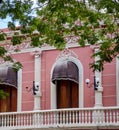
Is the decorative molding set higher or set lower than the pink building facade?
higher

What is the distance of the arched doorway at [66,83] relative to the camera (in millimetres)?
22578

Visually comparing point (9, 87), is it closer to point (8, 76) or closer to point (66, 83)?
point (8, 76)

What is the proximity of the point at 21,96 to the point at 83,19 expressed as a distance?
9.76 m

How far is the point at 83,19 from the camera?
15.1m

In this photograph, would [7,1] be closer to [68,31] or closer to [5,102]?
[68,31]

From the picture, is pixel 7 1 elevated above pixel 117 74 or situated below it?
above

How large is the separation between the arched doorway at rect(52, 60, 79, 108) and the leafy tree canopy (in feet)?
23.0

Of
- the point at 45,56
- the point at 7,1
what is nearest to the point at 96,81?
the point at 45,56

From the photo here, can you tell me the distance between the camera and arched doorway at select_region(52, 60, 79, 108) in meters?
22.6

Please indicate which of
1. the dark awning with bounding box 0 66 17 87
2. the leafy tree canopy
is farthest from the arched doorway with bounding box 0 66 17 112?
the leafy tree canopy

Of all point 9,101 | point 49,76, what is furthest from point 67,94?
point 9,101

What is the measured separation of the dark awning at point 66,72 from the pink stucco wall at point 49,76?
42 centimetres

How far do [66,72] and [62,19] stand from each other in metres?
7.76

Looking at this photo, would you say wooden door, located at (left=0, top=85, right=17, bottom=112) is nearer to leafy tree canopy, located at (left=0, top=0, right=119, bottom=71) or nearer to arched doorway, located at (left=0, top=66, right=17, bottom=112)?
arched doorway, located at (left=0, top=66, right=17, bottom=112)
